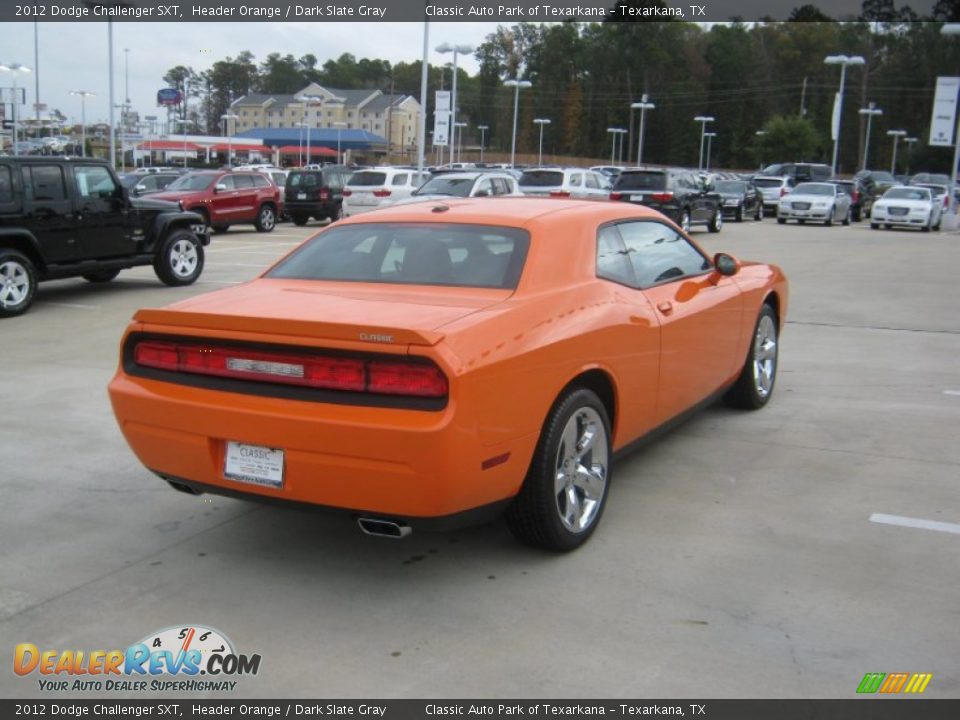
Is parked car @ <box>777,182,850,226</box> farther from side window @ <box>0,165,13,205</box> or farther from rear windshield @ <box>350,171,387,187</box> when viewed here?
side window @ <box>0,165,13,205</box>

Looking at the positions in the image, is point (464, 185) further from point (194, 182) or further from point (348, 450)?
point (348, 450)

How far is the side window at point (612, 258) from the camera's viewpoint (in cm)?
500

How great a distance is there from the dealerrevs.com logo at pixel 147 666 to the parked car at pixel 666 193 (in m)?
20.8

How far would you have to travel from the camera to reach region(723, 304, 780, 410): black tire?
6.89 m

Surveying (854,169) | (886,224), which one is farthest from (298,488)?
(854,169)

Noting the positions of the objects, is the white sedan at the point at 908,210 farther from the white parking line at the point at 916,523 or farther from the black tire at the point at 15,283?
the white parking line at the point at 916,523

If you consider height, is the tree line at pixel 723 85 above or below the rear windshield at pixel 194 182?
above

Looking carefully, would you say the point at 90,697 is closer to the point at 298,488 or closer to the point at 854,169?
the point at 298,488

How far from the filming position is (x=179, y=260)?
546 inches

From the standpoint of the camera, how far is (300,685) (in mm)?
3268

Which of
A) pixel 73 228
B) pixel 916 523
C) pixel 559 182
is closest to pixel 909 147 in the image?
pixel 559 182

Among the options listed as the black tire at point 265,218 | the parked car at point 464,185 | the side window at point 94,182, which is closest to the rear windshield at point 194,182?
the black tire at point 265,218

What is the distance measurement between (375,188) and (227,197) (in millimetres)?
4025

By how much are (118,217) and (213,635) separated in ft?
33.2
